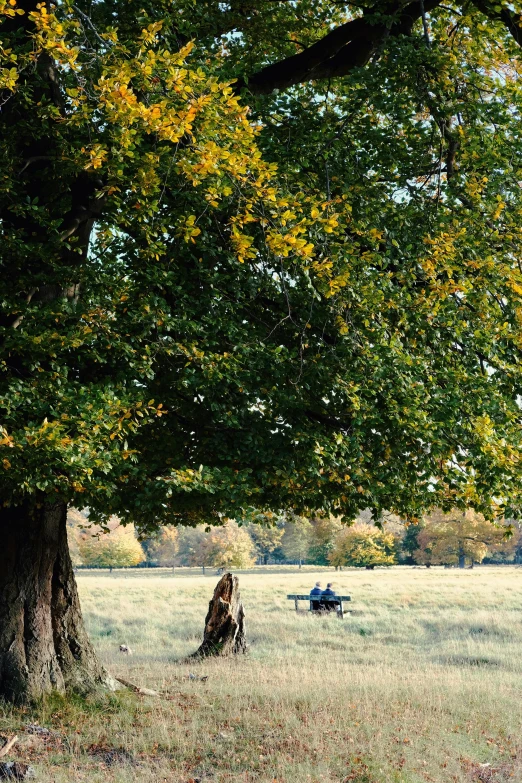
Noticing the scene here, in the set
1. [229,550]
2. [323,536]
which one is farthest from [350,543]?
[229,550]

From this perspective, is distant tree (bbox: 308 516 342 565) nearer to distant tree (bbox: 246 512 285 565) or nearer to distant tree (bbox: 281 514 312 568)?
distant tree (bbox: 281 514 312 568)

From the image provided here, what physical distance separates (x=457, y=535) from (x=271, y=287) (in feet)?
214


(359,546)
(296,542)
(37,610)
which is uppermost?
(37,610)

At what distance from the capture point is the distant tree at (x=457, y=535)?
223ft

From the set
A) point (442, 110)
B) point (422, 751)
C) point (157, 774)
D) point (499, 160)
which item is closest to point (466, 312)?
point (499, 160)

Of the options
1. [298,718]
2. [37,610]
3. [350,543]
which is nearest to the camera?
[298,718]

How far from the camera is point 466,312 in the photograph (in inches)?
374

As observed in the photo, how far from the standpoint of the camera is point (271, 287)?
30.2 feet

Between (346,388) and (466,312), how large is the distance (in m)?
2.18

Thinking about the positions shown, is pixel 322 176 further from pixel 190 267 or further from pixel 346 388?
pixel 346 388

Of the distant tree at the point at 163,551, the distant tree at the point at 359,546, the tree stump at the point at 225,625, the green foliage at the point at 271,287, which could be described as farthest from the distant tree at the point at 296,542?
the green foliage at the point at 271,287

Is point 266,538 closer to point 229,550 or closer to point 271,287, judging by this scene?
point 229,550

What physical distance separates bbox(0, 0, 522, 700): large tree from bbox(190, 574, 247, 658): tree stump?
6847mm

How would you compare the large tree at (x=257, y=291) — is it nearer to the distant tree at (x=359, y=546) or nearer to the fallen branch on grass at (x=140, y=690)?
the fallen branch on grass at (x=140, y=690)
